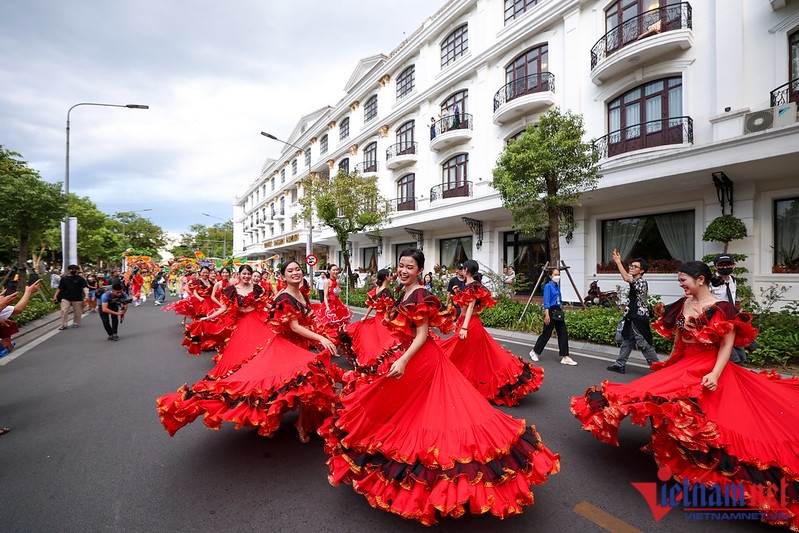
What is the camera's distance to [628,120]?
11883 millimetres

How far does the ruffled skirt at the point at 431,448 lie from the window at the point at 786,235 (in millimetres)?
11845

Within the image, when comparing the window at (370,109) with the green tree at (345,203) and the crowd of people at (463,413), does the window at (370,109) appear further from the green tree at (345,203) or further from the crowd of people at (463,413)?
the crowd of people at (463,413)

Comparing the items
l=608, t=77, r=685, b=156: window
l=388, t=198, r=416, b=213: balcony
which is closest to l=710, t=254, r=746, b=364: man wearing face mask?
l=608, t=77, r=685, b=156: window

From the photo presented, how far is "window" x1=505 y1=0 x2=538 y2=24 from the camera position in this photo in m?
14.8

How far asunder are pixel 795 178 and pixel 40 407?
16336 mm

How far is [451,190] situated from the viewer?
18.0 m

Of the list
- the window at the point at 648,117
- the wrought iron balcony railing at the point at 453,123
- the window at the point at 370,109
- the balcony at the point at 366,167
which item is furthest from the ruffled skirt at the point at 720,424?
the window at the point at 370,109

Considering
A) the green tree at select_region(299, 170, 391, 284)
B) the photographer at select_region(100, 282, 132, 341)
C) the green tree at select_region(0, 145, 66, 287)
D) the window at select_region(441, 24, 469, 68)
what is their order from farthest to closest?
the window at select_region(441, 24, 469, 68) → the green tree at select_region(299, 170, 391, 284) → the green tree at select_region(0, 145, 66, 287) → the photographer at select_region(100, 282, 132, 341)

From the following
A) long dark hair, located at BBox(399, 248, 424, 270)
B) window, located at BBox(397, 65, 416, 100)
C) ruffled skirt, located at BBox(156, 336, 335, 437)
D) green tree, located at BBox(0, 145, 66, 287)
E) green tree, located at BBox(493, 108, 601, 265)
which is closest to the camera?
ruffled skirt, located at BBox(156, 336, 335, 437)

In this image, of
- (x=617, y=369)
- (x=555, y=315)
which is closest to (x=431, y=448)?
(x=555, y=315)

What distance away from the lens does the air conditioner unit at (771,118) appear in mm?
8430

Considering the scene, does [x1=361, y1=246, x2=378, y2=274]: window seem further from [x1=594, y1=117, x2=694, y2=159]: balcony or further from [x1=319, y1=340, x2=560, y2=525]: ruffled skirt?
[x1=319, y1=340, x2=560, y2=525]: ruffled skirt

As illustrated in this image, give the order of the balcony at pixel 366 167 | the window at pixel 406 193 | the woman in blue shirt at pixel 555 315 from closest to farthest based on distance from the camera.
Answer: the woman in blue shirt at pixel 555 315, the window at pixel 406 193, the balcony at pixel 366 167

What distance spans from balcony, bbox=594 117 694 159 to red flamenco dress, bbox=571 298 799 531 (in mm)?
9664
